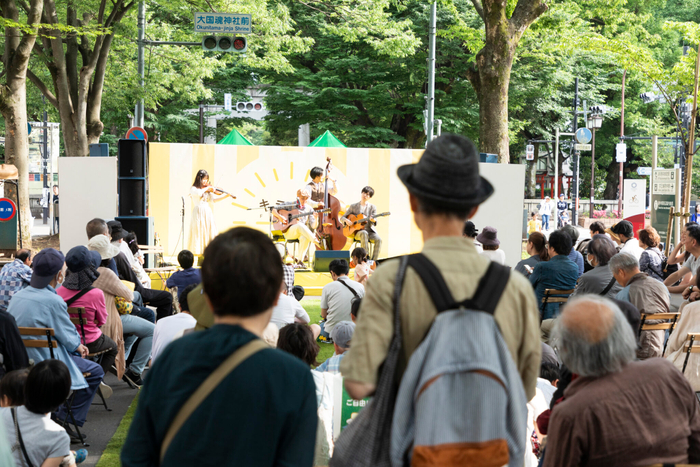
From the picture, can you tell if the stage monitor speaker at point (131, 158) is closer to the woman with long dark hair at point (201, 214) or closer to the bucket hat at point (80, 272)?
the woman with long dark hair at point (201, 214)

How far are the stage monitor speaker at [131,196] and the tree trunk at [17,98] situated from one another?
83.2 inches

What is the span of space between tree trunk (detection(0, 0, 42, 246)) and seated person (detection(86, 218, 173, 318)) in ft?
19.0

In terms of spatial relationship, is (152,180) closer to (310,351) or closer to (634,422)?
(310,351)

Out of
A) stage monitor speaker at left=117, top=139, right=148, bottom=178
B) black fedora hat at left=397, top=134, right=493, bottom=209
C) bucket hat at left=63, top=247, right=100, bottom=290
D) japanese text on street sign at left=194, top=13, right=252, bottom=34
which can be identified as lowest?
bucket hat at left=63, top=247, right=100, bottom=290

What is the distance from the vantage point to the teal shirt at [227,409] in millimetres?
1520

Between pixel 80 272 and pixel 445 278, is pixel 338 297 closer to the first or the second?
pixel 80 272

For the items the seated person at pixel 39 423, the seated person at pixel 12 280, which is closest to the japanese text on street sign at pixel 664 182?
the seated person at pixel 12 280

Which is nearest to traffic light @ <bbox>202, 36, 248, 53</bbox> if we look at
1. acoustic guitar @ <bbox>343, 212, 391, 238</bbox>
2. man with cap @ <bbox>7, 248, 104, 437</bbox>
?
acoustic guitar @ <bbox>343, 212, 391, 238</bbox>

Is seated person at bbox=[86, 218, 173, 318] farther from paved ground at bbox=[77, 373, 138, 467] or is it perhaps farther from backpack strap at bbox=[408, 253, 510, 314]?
backpack strap at bbox=[408, 253, 510, 314]

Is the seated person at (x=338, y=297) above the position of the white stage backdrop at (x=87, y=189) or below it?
below

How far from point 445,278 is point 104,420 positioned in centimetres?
440

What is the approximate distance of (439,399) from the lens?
1545 mm

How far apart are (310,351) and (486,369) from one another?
227cm

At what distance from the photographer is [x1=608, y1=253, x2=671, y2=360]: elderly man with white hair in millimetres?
5012
